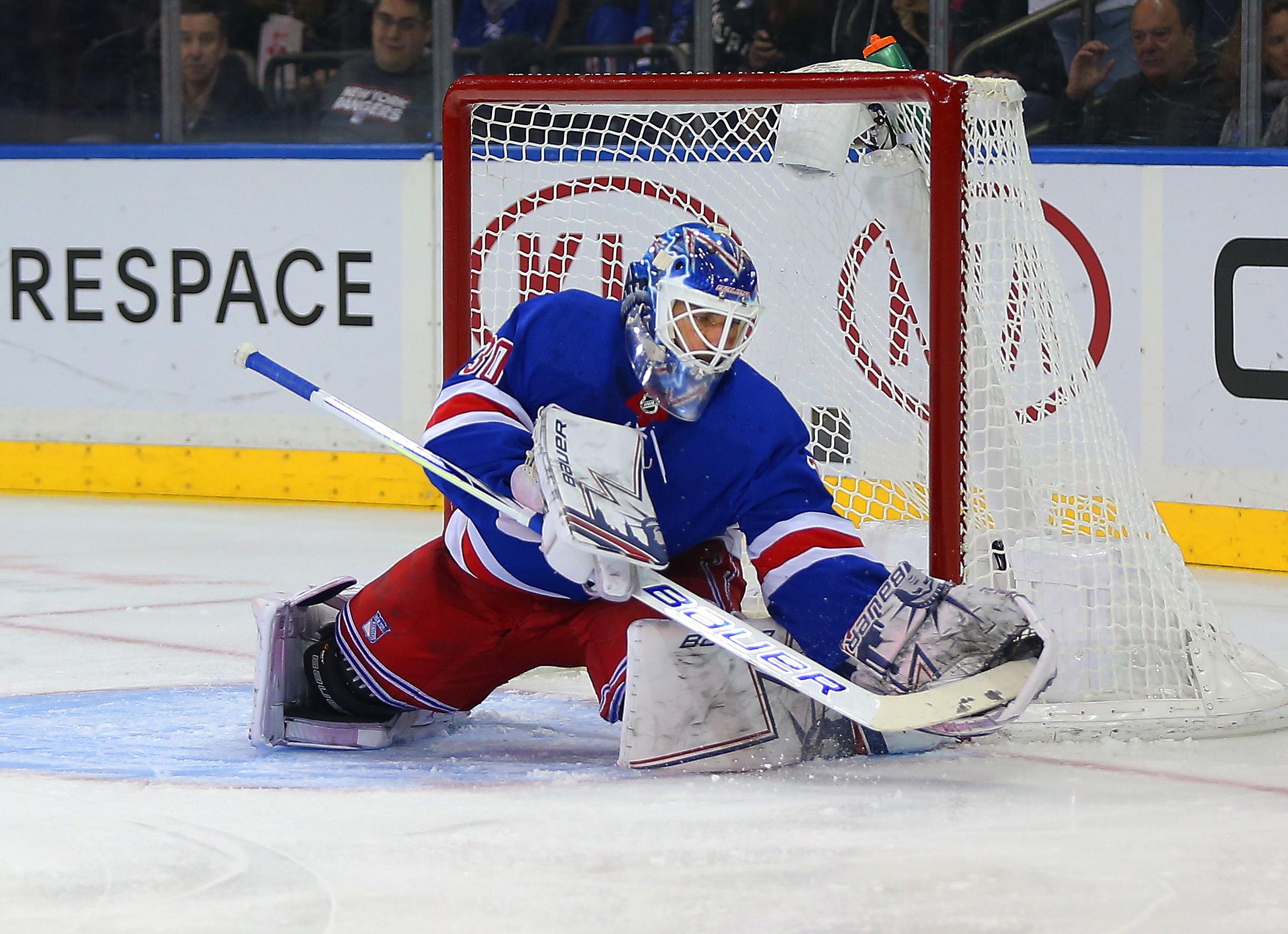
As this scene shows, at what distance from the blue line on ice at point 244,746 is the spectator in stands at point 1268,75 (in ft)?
7.81

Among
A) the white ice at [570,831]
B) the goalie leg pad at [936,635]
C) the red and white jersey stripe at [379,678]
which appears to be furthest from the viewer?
the red and white jersey stripe at [379,678]

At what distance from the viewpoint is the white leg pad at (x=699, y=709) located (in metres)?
2.79

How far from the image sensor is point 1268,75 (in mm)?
4879

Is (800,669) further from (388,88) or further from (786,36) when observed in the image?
(388,88)

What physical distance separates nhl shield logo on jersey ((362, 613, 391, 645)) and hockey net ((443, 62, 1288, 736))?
707mm

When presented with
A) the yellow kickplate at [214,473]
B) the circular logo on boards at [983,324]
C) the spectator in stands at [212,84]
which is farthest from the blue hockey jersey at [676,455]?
the spectator in stands at [212,84]

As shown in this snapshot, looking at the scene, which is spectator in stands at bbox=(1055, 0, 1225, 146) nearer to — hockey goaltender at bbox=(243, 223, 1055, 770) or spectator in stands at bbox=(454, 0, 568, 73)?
spectator in stands at bbox=(454, 0, 568, 73)

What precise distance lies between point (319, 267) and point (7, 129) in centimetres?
121

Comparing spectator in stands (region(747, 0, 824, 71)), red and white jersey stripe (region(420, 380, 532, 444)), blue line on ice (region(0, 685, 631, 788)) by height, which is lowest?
blue line on ice (region(0, 685, 631, 788))

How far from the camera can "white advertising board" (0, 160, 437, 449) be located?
5.83m

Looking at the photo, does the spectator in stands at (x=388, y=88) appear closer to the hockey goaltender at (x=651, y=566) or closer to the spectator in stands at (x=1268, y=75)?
the spectator in stands at (x=1268, y=75)

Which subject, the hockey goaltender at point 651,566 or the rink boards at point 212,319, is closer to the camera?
the hockey goaltender at point 651,566

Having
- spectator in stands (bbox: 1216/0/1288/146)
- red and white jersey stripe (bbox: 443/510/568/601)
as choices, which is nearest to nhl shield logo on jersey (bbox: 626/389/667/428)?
red and white jersey stripe (bbox: 443/510/568/601)

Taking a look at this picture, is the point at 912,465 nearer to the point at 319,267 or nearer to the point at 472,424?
the point at 472,424
